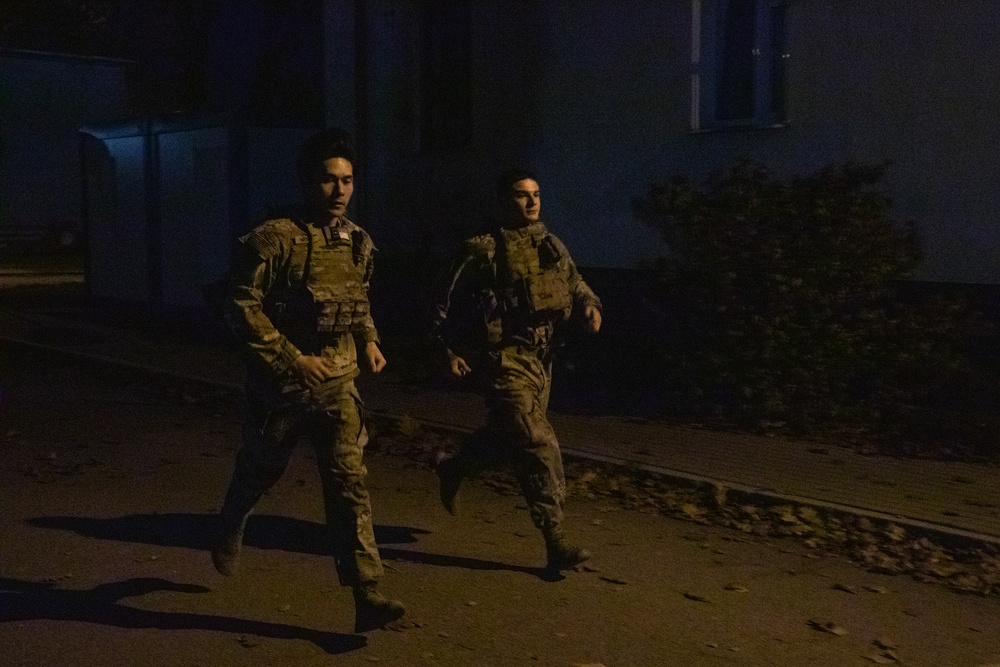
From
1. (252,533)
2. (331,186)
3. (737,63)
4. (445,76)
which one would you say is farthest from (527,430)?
(445,76)

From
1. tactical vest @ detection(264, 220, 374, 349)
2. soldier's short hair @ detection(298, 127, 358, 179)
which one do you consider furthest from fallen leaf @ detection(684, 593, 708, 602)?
soldier's short hair @ detection(298, 127, 358, 179)

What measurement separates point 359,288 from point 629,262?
7667 millimetres

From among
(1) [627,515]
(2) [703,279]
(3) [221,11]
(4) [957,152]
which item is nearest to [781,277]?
(2) [703,279]

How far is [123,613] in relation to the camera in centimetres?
537

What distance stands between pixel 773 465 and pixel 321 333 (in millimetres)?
4105

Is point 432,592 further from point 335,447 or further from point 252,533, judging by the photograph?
point 252,533

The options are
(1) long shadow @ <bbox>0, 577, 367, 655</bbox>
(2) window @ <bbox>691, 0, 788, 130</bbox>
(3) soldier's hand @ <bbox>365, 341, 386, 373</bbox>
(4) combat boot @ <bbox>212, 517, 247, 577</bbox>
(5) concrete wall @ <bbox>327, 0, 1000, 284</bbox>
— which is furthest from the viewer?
(2) window @ <bbox>691, 0, 788, 130</bbox>

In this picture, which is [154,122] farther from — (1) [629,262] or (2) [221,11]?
(2) [221,11]

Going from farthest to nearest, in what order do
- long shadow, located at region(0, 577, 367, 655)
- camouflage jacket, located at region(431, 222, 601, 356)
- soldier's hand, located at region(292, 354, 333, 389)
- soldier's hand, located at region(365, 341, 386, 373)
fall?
camouflage jacket, located at region(431, 222, 601, 356), soldier's hand, located at region(365, 341, 386, 373), long shadow, located at region(0, 577, 367, 655), soldier's hand, located at region(292, 354, 333, 389)

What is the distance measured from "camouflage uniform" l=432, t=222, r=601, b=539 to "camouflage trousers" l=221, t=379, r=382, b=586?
83cm

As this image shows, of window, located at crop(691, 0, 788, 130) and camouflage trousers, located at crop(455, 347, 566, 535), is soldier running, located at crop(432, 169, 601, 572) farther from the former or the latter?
window, located at crop(691, 0, 788, 130)

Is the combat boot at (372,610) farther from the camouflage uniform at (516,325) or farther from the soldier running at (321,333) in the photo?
the camouflage uniform at (516,325)

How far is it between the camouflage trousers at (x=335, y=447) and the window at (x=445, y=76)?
1019 cm

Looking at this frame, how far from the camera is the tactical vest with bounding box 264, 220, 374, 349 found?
503 cm
